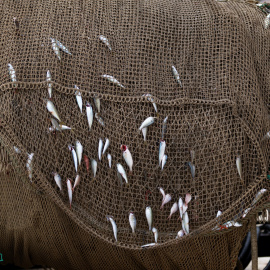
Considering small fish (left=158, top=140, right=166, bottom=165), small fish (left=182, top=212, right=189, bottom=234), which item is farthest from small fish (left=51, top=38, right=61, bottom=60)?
small fish (left=182, top=212, right=189, bottom=234)

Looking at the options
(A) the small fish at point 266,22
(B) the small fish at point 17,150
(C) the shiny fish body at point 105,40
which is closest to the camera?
(B) the small fish at point 17,150

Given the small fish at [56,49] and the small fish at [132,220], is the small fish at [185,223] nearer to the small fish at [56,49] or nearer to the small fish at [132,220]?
the small fish at [132,220]

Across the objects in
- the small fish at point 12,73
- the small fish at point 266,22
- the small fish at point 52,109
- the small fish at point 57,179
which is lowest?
the small fish at point 57,179

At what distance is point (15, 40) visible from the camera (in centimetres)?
130

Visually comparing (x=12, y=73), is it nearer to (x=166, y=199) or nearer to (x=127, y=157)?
(x=127, y=157)

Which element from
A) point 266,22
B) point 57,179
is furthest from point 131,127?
point 266,22

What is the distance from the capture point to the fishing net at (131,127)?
1.23 metres

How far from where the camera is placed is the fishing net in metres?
1.23

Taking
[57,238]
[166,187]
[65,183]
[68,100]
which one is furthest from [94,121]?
[57,238]

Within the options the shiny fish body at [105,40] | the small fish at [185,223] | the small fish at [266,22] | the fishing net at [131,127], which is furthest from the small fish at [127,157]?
the small fish at [266,22]

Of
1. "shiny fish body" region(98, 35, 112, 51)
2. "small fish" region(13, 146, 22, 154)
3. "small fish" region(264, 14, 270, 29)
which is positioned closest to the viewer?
"small fish" region(13, 146, 22, 154)

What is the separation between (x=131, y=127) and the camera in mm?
1256

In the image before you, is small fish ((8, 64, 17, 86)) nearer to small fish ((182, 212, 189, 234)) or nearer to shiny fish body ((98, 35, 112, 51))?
shiny fish body ((98, 35, 112, 51))

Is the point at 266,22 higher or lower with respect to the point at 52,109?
higher
